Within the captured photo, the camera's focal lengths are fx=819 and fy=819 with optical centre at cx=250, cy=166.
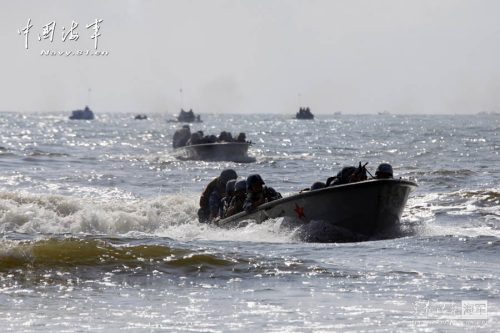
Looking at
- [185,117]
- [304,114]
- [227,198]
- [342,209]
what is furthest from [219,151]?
[304,114]

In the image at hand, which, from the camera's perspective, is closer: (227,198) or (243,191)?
(243,191)

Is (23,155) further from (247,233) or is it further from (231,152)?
(247,233)

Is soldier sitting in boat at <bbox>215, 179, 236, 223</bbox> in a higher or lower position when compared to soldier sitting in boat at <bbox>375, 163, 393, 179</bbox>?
lower

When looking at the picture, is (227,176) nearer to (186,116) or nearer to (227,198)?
(227,198)

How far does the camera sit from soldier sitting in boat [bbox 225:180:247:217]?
52.0ft

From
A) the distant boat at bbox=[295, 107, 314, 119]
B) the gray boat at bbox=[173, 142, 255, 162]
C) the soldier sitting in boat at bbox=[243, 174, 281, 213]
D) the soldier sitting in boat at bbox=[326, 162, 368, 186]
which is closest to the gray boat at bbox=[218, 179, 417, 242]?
the soldier sitting in boat at bbox=[243, 174, 281, 213]

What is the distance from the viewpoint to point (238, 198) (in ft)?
52.5

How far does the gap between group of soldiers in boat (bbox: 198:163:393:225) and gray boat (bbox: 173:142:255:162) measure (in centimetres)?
1956

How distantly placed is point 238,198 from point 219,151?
21.6 metres

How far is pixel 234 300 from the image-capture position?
934cm

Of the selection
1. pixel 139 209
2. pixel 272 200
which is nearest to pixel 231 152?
pixel 139 209

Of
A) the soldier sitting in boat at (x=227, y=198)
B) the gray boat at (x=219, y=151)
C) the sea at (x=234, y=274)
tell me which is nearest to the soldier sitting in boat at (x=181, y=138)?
the gray boat at (x=219, y=151)

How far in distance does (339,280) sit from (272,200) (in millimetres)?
5033

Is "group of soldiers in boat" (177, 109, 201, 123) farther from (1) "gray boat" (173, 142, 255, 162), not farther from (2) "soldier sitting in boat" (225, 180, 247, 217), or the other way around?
(2) "soldier sitting in boat" (225, 180, 247, 217)
